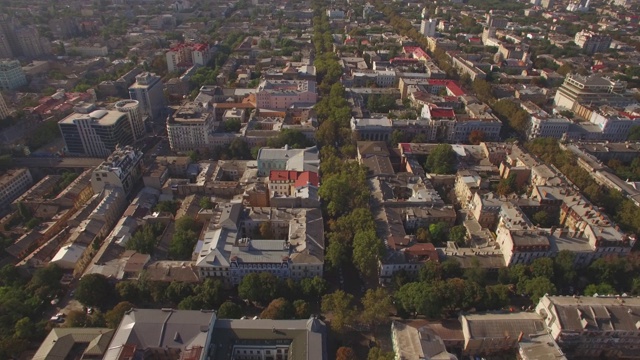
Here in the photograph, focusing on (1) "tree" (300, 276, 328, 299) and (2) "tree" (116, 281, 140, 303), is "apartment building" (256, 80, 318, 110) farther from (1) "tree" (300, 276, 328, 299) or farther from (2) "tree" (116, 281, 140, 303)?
(2) "tree" (116, 281, 140, 303)

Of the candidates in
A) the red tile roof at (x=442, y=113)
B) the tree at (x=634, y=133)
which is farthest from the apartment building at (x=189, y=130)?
the tree at (x=634, y=133)

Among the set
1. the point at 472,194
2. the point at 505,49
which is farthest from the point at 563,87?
the point at 472,194

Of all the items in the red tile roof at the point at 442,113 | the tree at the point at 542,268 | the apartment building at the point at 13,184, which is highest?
the red tile roof at the point at 442,113

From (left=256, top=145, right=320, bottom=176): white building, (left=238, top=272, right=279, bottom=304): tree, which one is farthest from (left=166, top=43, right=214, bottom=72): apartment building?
(left=238, top=272, right=279, bottom=304): tree

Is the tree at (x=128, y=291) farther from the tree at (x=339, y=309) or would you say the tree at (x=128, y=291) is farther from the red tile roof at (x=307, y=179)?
the red tile roof at (x=307, y=179)

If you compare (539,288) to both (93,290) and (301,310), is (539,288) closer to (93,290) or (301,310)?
(301,310)

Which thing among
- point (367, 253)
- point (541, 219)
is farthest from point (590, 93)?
point (367, 253)
